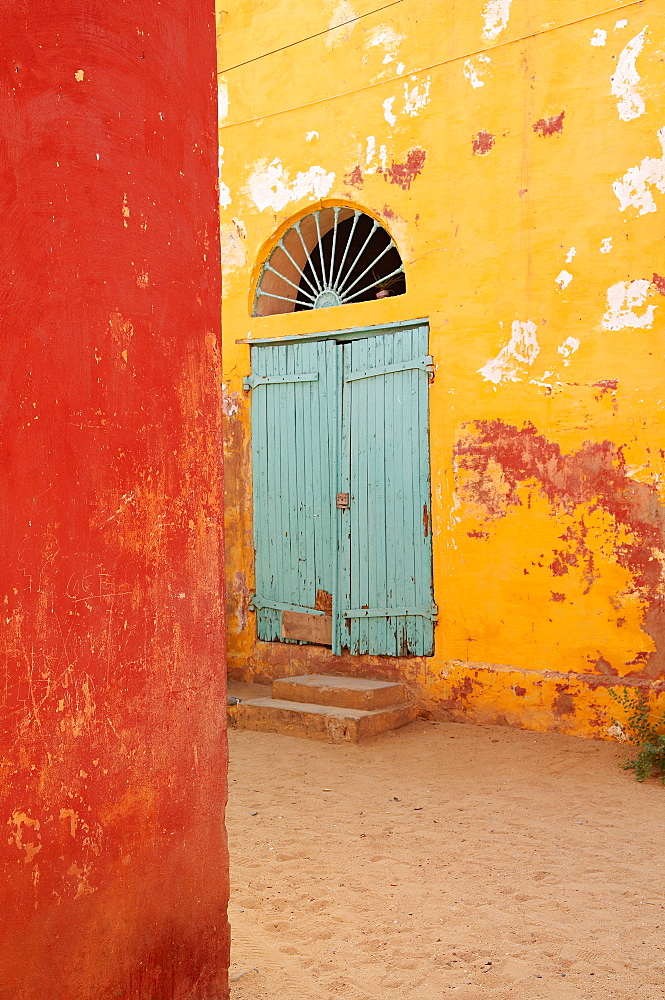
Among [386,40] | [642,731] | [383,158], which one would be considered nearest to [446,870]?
[642,731]

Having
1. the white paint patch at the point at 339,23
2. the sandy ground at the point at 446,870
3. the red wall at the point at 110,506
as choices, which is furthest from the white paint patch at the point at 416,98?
the red wall at the point at 110,506

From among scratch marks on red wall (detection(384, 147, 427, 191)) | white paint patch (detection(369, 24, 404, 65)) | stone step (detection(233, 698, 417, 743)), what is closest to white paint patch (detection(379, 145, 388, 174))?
scratch marks on red wall (detection(384, 147, 427, 191))

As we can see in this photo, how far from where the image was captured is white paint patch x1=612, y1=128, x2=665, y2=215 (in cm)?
580

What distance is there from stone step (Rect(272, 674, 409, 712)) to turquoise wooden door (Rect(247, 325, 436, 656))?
296 mm

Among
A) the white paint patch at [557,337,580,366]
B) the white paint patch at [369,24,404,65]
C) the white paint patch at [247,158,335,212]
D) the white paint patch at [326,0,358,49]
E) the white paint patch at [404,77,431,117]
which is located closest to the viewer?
the white paint patch at [557,337,580,366]

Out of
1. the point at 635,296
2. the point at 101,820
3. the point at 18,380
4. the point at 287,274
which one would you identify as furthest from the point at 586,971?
the point at 287,274

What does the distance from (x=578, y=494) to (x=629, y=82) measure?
106 inches

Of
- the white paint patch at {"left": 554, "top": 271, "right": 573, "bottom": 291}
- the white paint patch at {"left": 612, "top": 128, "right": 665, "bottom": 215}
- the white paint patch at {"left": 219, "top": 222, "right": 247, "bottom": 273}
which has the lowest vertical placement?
the white paint patch at {"left": 554, "top": 271, "right": 573, "bottom": 291}

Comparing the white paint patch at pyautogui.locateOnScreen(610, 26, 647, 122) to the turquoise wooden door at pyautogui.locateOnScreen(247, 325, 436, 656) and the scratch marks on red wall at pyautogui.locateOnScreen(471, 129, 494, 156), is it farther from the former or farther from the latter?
the turquoise wooden door at pyautogui.locateOnScreen(247, 325, 436, 656)

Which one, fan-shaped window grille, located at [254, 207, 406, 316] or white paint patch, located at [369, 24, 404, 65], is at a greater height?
white paint patch, located at [369, 24, 404, 65]

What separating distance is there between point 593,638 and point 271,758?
2281 millimetres

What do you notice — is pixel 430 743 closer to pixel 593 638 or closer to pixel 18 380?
pixel 593 638

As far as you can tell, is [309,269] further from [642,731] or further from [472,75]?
[642,731]

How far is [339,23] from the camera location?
23.7 feet
